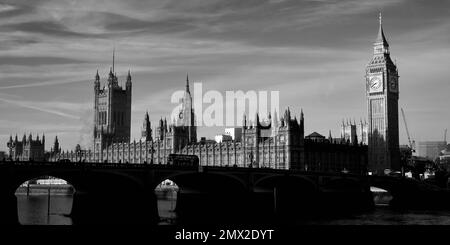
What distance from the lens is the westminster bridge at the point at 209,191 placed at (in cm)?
9062

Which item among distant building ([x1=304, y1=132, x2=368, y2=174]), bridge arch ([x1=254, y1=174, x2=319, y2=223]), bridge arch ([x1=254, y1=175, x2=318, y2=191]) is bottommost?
bridge arch ([x1=254, y1=174, x2=319, y2=223])

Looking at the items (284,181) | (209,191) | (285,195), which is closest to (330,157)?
(285,195)

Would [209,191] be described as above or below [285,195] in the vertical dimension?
A: above

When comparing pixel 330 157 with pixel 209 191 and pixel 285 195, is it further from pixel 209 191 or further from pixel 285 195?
pixel 209 191

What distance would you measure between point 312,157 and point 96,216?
94559 millimetres

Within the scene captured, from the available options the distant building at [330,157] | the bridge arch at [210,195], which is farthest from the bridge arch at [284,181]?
the distant building at [330,157]

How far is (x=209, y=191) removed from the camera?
125m

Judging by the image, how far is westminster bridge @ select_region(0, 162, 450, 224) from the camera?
90.6 m

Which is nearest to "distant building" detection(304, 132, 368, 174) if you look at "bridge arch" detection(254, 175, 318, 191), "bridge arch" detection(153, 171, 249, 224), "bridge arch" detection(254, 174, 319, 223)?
"bridge arch" detection(254, 174, 319, 223)

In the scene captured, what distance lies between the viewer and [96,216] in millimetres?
96562

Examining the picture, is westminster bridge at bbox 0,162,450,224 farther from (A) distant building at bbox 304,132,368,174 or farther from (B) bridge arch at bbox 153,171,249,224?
(A) distant building at bbox 304,132,368,174
